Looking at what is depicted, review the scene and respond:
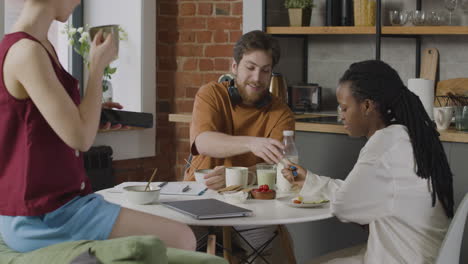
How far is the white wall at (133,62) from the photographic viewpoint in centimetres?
468

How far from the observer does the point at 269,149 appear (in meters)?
2.59

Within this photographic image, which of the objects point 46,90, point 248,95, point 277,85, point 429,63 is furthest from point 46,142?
point 429,63

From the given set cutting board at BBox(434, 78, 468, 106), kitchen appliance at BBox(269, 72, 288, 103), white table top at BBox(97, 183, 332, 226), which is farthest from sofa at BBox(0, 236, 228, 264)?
cutting board at BBox(434, 78, 468, 106)

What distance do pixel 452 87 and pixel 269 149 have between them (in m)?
1.69

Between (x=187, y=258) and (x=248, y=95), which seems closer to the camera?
(x=187, y=258)

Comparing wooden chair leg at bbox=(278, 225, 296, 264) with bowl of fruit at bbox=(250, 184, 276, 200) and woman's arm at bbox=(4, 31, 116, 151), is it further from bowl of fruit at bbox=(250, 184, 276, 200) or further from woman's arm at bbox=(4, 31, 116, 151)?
woman's arm at bbox=(4, 31, 116, 151)

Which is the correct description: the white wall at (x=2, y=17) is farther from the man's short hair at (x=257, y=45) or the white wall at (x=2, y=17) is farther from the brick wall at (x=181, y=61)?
the man's short hair at (x=257, y=45)

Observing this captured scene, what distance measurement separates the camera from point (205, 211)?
2.18 m

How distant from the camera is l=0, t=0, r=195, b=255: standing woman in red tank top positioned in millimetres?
1691

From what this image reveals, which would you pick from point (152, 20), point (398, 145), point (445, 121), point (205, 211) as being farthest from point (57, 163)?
point (152, 20)

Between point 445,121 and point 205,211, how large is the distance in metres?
1.60

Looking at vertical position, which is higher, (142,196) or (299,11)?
(299,11)

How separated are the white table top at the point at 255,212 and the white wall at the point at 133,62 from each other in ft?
7.33

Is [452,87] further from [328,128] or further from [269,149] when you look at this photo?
[269,149]
